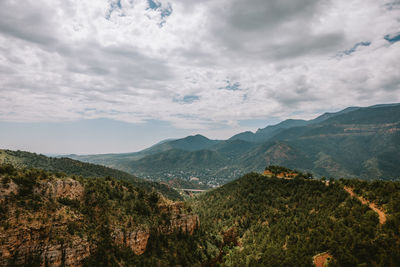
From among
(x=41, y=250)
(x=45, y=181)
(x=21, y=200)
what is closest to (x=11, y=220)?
(x=21, y=200)

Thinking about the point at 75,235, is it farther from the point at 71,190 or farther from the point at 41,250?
the point at 71,190

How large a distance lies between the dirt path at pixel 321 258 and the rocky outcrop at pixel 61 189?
71.7 meters

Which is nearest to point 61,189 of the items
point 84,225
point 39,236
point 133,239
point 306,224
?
point 84,225

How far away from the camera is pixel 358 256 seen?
48.2m

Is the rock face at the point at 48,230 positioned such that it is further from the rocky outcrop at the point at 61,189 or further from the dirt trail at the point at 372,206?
the dirt trail at the point at 372,206

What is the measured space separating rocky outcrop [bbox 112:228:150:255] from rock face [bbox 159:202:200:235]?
31.2ft

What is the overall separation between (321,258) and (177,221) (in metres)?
48.8

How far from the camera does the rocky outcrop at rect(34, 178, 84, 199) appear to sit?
162ft

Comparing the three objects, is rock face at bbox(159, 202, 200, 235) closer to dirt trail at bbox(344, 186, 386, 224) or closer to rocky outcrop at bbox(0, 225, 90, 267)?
rocky outcrop at bbox(0, 225, 90, 267)

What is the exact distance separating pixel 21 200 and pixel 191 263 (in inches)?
2166

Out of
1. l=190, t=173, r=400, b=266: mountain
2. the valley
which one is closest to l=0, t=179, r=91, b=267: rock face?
the valley

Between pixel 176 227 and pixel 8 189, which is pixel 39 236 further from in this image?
pixel 176 227

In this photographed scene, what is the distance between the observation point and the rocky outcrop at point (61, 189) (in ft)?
162

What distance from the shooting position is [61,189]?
52531 millimetres
